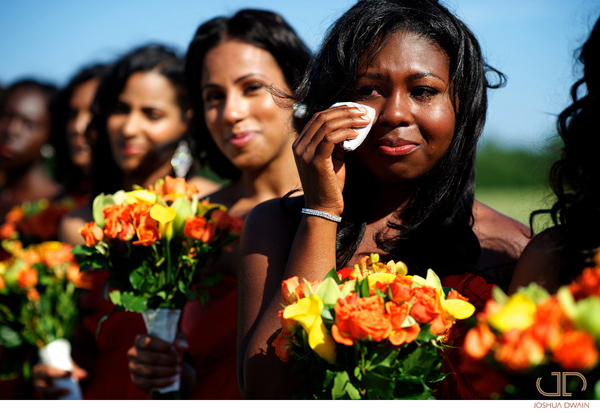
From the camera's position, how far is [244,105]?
344 cm

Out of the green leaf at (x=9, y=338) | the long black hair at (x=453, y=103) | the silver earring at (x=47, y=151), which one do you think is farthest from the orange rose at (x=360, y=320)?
the silver earring at (x=47, y=151)

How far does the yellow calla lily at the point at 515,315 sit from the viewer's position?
110cm

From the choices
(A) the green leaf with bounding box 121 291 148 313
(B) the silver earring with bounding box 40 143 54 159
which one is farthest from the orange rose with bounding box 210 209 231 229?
(B) the silver earring with bounding box 40 143 54 159

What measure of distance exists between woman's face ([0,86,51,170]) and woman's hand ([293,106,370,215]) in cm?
609

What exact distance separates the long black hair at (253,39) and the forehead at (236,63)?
0.14ft

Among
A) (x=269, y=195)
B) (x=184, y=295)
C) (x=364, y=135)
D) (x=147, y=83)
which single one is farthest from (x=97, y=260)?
(x=147, y=83)

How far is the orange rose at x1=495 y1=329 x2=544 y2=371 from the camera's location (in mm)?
1065

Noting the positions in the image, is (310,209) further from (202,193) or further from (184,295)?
(202,193)

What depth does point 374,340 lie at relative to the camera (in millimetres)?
1560

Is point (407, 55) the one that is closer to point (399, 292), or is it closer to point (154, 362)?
point (399, 292)

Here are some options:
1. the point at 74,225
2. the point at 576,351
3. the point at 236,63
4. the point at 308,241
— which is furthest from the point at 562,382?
the point at 74,225

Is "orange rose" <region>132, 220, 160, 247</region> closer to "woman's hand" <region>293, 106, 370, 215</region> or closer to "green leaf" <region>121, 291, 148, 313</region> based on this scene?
"green leaf" <region>121, 291, 148, 313</region>

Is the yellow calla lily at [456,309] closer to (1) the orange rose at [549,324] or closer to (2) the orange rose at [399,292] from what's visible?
(2) the orange rose at [399,292]

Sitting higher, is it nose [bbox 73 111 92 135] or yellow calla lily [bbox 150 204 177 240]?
nose [bbox 73 111 92 135]
